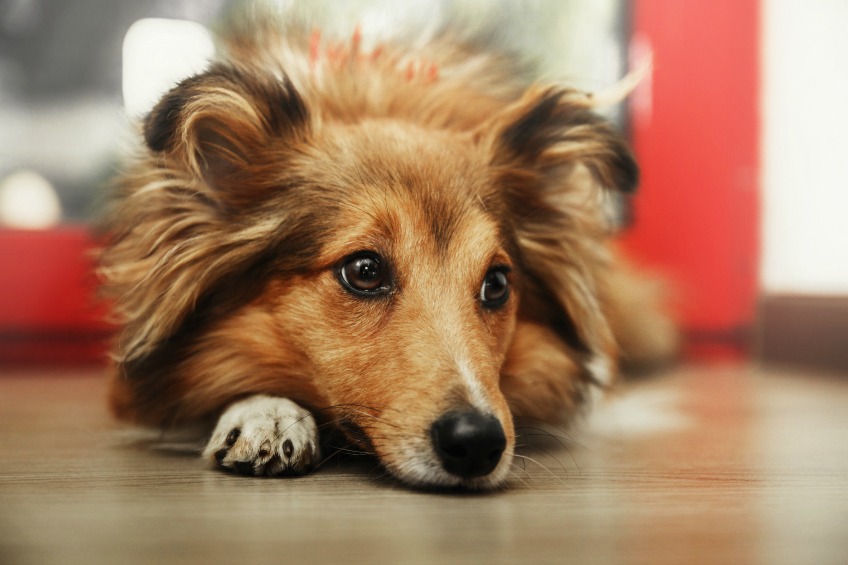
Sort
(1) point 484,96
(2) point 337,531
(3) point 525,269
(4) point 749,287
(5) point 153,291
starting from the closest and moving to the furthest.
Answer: (2) point 337,531, (5) point 153,291, (3) point 525,269, (1) point 484,96, (4) point 749,287

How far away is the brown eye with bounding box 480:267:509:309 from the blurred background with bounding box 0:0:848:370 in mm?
2236

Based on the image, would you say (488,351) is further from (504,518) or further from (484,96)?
(484,96)

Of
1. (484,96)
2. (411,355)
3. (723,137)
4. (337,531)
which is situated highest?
(723,137)

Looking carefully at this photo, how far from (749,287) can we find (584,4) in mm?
2085

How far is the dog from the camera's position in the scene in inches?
68.1

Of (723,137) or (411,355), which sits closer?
(411,355)

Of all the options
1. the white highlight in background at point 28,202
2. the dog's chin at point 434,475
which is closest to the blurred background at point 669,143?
the white highlight in background at point 28,202

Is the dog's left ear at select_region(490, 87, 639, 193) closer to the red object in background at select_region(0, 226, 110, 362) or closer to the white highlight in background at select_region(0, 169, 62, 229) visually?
the red object in background at select_region(0, 226, 110, 362)

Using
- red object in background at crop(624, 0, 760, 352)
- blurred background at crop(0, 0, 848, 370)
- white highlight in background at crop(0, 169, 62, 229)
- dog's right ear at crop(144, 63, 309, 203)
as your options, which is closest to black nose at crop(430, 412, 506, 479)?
dog's right ear at crop(144, 63, 309, 203)

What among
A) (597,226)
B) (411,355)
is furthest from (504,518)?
(597,226)

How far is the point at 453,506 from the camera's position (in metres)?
1.49

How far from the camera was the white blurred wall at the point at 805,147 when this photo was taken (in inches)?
166

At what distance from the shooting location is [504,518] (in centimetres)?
141

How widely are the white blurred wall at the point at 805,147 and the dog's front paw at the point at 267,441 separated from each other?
135 inches
